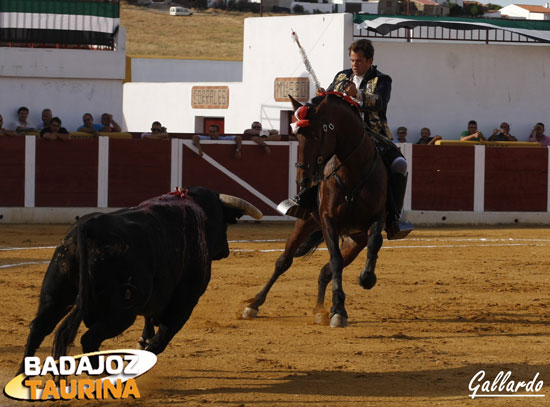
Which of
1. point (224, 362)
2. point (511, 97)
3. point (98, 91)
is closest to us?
point (224, 362)

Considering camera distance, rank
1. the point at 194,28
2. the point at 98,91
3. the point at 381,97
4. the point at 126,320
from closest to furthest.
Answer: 1. the point at 126,320
2. the point at 381,97
3. the point at 98,91
4. the point at 194,28

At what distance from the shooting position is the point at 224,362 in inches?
238

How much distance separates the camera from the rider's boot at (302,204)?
25.3ft

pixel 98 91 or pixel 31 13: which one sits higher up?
pixel 31 13

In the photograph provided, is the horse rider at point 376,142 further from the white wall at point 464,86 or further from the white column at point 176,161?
the white wall at point 464,86

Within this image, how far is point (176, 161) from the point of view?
15.6 meters

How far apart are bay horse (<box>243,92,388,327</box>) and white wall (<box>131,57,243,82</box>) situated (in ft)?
89.1

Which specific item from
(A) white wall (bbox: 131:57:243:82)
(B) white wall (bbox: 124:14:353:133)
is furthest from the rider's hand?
(A) white wall (bbox: 131:57:243:82)

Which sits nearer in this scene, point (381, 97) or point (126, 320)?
point (126, 320)

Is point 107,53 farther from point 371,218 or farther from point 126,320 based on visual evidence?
point 126,320

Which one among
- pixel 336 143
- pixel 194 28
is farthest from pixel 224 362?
pixel 194 28

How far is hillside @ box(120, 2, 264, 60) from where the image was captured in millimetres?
57469

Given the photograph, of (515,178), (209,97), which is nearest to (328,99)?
(515,178)

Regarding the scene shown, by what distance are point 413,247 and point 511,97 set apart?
30.4 feet
